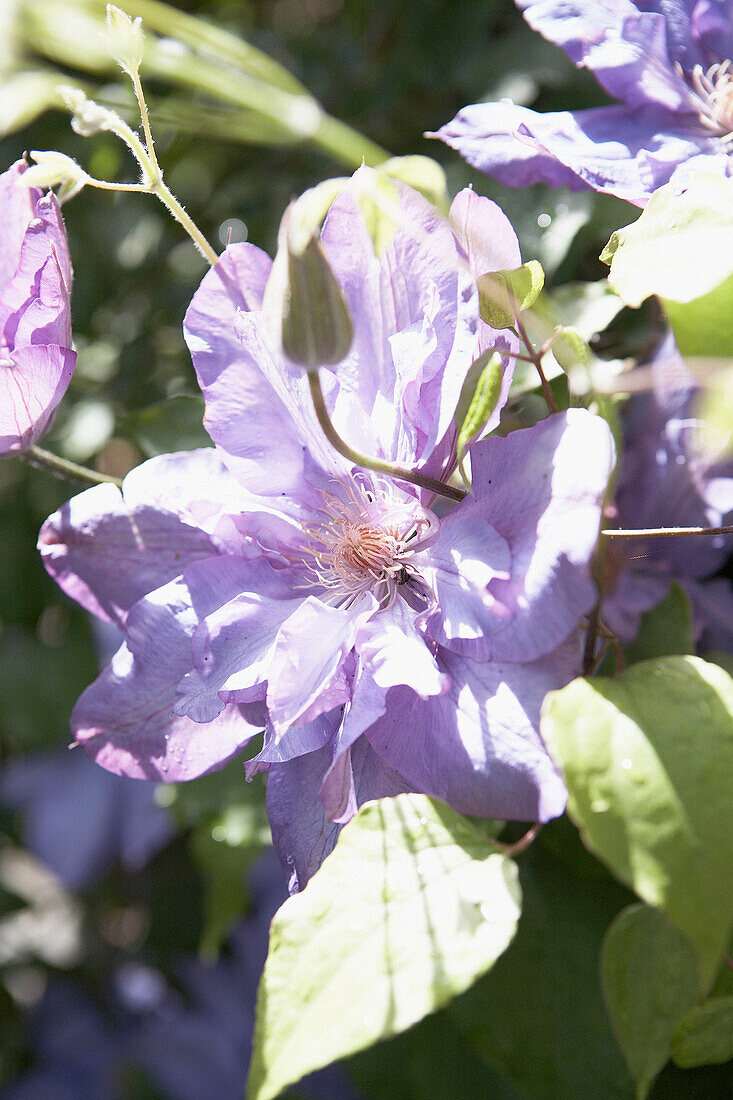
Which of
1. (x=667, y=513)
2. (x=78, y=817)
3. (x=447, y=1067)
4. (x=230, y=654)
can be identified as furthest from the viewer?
(x=78, y=817)

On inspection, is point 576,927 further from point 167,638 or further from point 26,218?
point 26,218

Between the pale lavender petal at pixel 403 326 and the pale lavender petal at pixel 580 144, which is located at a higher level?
the pale lavender petal at pixel 580 144

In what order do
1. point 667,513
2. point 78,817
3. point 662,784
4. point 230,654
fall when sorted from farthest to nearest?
point 78,817 < point 667,513 < point 230,654 < point 662,784

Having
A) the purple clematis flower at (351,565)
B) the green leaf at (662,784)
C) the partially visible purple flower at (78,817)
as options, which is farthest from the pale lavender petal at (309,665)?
the partially visible purple flower at (78,817)

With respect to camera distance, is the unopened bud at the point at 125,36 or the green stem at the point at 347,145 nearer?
the unopened bud at the point at 125,36

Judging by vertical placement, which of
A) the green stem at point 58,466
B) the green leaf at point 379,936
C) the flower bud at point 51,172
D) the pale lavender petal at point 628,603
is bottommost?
the pale lavender petal at point 628,603

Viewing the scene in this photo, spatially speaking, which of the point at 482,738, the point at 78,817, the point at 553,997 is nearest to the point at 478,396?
the point at 482,738

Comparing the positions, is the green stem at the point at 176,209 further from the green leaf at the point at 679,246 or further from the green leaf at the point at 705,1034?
the green leaf at the point at 705,1034

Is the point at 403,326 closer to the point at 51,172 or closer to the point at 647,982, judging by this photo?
the point at 51,172
